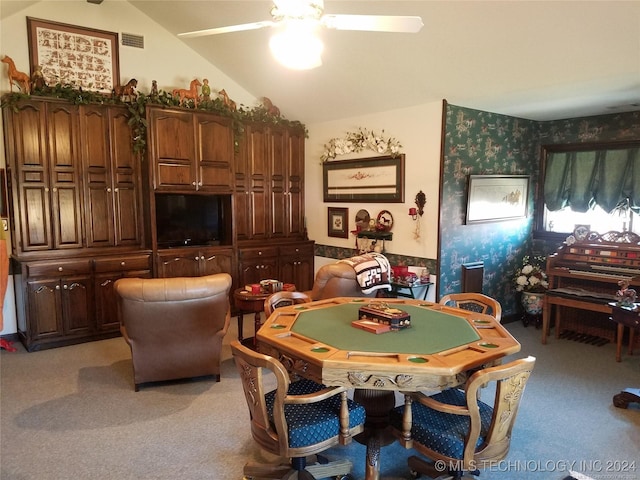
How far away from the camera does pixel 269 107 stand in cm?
607

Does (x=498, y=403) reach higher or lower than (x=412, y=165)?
lower

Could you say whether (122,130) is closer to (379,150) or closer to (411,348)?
(379,150)

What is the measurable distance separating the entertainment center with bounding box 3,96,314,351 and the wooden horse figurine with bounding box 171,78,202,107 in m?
0.19

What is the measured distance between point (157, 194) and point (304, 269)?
90.0 inches

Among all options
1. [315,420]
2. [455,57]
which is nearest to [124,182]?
[455,57]

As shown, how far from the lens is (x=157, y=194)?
5238 millimetres

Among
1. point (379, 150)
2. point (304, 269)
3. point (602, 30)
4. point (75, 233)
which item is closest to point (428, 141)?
point (379, 150)

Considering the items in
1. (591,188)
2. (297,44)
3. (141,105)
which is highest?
(141,105)

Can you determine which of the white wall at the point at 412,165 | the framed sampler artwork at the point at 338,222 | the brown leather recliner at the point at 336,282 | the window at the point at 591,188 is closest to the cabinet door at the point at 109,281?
the brown leather recliner at the point at 336,282

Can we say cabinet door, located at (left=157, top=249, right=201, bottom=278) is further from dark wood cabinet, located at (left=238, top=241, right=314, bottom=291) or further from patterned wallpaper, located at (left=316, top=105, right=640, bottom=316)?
patterned wallpaper, located at (left=316, top=105, right=640, bottom=316)

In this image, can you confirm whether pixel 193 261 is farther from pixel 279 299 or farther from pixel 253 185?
pixel 279 299

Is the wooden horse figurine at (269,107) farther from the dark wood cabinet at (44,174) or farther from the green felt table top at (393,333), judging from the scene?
the green felt table top at (393,333)

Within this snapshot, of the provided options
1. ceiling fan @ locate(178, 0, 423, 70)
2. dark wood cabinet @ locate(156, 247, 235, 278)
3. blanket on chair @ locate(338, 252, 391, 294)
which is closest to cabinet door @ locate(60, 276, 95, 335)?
dark wood cabinet @ locate(156, 247, 235, 278)

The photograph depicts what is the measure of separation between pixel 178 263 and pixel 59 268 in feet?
4.01
